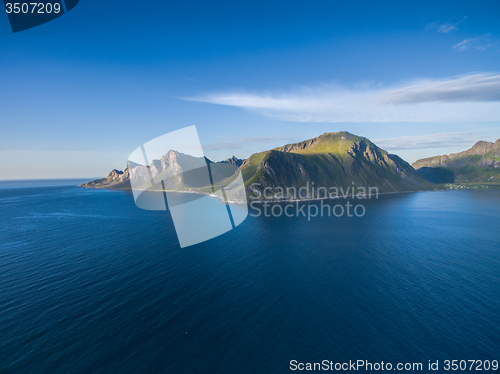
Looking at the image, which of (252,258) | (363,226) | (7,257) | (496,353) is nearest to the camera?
(496,353)

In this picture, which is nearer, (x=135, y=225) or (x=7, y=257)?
(x=7, y=257)

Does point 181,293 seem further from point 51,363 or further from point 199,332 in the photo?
point 51,363

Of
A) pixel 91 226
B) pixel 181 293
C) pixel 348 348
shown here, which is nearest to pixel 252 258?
pixel 181 293

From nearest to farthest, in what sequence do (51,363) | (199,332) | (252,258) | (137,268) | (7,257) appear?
(51,363) < (199,332) < (137,268) < (7,257) < (252,258)

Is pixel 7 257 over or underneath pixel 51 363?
over

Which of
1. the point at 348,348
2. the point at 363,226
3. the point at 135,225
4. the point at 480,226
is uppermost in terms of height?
the point at 135,225

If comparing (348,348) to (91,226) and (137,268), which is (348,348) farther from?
(91,226)

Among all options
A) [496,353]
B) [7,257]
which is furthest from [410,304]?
[7,257]
